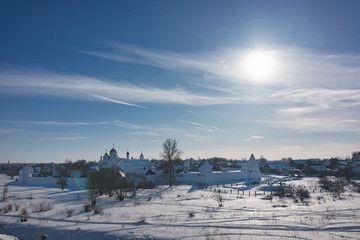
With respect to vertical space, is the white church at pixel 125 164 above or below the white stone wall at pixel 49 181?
above

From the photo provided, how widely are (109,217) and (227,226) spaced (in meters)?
7.04

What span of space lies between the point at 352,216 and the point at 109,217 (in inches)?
596

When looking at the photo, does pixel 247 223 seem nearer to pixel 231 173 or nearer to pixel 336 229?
pixel 336 229

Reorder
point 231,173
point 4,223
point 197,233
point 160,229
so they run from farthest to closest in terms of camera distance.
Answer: point 231,173 < point 4,223 < point 160,229 < point 197,233

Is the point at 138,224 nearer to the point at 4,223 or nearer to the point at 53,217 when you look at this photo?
the point at 53,217

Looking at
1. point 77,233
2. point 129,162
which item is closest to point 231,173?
point 129,162

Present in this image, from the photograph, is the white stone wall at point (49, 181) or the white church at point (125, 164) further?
the white church at point (125, 164)

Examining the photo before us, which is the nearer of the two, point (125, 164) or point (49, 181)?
point (49, 181)

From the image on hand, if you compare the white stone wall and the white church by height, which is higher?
the white church

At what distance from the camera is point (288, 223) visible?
12156mm

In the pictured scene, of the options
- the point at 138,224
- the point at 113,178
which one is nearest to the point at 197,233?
the point at 138,224

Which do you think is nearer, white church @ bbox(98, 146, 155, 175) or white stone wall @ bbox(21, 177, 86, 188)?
white stone wall @ bbox(21, 177, 86, 188)

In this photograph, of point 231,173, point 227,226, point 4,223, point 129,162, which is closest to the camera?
point 227,226

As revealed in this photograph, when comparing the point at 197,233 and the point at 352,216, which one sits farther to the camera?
the point at 352,216
